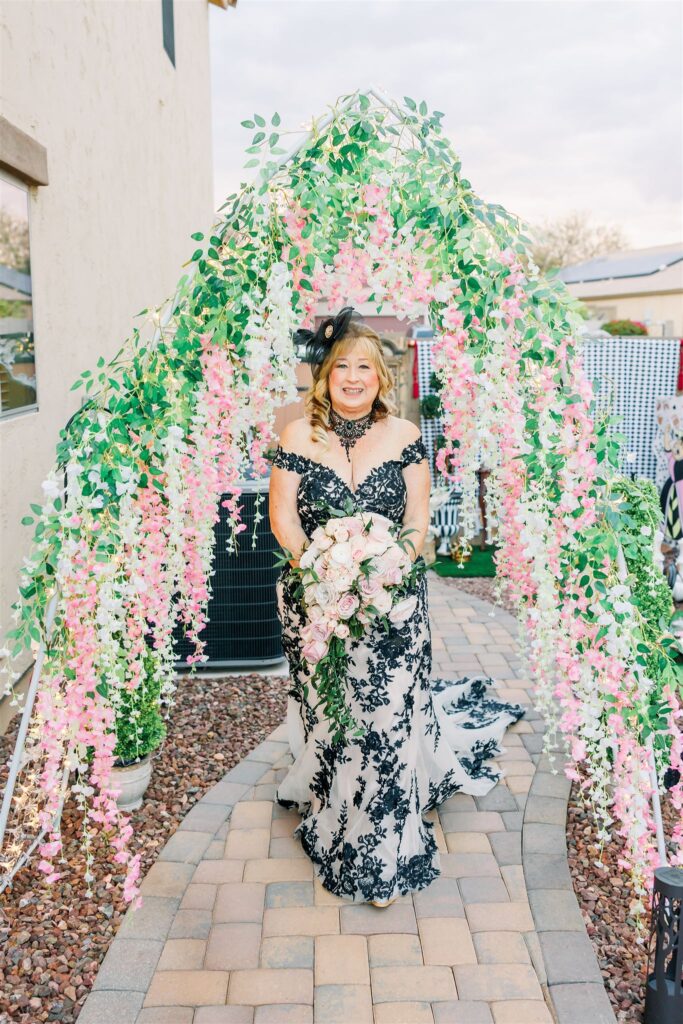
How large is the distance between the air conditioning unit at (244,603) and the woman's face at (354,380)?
75.2 inches

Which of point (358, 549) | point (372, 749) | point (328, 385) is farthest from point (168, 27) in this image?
point (372, 749)

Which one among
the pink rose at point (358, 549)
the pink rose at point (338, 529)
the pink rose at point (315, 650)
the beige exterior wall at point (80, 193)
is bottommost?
the pink rose at point (315, 650)

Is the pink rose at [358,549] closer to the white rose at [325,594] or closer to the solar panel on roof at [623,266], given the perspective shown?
the white rose at [325,594]

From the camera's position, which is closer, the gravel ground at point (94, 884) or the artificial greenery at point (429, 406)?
the gravel ground at point (94, 884)

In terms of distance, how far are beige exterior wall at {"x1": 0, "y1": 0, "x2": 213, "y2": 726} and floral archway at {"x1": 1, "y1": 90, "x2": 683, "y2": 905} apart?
1759 millimetres

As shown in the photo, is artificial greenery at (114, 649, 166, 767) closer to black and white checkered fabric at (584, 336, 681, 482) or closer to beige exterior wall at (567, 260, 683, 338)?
black and white checkered fabric at (584, 336, 681, 482)

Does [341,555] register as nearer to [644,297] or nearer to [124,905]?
[124,905]

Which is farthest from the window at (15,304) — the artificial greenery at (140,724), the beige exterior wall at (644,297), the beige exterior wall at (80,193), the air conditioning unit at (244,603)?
the beige exterior wall at (644,297)

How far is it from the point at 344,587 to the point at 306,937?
1.29 meters

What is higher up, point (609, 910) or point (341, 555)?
point (341, 555)

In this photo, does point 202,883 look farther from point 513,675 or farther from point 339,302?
point 513,675

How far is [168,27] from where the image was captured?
28.7 feet

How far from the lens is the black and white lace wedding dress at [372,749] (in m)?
2.91

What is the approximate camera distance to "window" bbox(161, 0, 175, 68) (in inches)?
334
